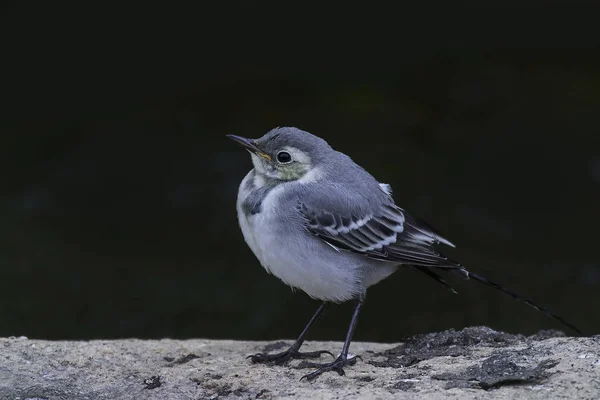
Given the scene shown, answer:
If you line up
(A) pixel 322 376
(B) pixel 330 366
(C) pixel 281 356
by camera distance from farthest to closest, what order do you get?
(C) pixel 281 356 → (B) pixel 330 366 → (A) pixel 322 376

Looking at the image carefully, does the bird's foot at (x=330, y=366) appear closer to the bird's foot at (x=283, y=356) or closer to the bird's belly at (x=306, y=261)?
the bird's foot at (x=283, y=356)

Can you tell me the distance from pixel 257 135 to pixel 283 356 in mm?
6552

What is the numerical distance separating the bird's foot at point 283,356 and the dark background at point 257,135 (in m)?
3.50

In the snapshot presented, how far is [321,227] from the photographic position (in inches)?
282

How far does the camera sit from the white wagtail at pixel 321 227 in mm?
7102

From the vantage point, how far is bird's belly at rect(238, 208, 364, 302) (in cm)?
705

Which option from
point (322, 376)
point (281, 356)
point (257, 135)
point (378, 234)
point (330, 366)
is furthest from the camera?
point (257, 135)

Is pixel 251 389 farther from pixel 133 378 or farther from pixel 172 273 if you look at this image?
pixel 172 273

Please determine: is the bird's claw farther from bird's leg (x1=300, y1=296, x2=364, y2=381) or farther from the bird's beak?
the bird's beak

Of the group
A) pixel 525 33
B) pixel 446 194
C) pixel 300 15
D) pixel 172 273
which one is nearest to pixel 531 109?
pixel 525 33

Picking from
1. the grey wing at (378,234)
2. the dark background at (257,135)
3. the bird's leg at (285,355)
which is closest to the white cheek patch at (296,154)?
the grey wing at (378,234)

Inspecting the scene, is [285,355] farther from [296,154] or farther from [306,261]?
[296,154]

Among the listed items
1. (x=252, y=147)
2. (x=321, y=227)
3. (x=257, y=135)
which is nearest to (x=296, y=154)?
(x=252, y=147)

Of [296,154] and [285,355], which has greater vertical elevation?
[296,154]
